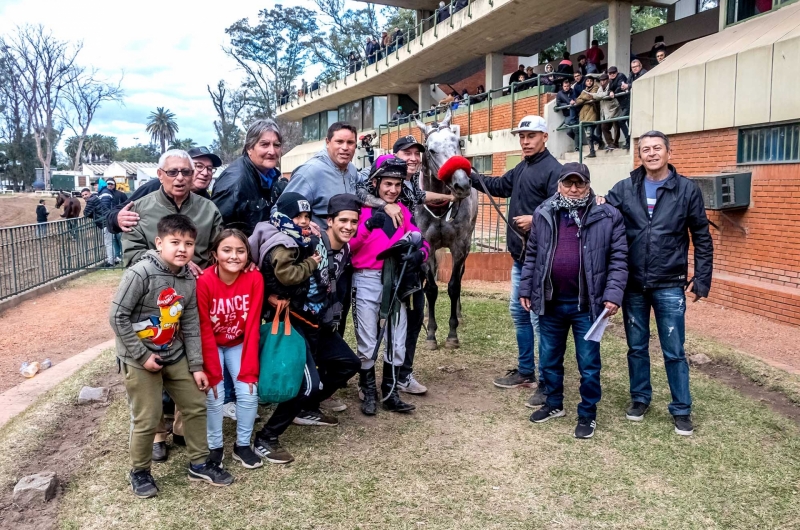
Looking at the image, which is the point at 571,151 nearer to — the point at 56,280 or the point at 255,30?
the point at 56,280

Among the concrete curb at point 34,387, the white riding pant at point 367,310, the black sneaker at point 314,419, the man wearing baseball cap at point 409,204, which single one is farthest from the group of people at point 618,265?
the concrete curb at point 34,387

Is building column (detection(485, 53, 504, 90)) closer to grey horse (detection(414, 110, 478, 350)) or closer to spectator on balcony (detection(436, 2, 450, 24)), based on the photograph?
spectator on balcony (detection(436, 2, 450, 24))

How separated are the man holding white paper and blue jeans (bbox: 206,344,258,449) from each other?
2046mm

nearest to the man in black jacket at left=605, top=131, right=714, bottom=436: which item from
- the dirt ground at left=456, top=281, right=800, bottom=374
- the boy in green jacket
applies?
the dirt ground at left=456, top=281, right=800, bottom=374

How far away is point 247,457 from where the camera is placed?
3.89 m

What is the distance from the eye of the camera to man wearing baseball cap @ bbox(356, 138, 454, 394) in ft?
15.1

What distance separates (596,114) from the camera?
13703mm

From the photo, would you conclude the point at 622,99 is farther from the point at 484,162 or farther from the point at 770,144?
the point at 484,162

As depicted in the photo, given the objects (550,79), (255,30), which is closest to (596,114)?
(550,79)

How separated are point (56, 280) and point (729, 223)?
12.0m

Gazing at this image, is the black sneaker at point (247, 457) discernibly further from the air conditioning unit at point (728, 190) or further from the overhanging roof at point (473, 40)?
the overhanging roof at point (473, 40)

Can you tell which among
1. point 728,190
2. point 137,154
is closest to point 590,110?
point 728,190

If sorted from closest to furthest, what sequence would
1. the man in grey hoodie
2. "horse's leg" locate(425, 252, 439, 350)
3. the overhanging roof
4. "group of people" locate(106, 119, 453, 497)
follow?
"group of people" locate(106, 119, 453, 497), the man in grey hoodie, "horse's leg" locate(425, 252, 439, 350), the overhanging roof

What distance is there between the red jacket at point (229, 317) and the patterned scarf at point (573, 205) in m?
2.09
